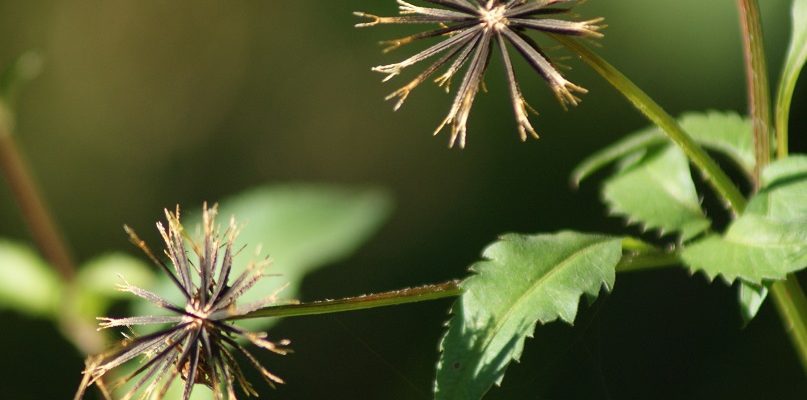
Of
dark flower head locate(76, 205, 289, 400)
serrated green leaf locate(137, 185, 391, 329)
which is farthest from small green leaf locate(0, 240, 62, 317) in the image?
dark flower head locate(76, 205, 289, 400)

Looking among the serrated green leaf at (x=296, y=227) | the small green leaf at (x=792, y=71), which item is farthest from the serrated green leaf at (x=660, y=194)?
the serrated green leaf at (x=296, y=227)

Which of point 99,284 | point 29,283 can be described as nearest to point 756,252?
point 99,284

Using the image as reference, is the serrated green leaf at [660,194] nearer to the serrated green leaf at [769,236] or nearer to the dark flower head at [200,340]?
the serrated green leaf at [769,236]

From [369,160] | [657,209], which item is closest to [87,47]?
[369,160]

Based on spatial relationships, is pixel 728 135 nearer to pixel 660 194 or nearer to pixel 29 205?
pixel 660 194

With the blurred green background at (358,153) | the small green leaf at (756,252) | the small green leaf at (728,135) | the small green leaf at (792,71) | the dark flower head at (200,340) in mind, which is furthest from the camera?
the blurred green background at (358,153)

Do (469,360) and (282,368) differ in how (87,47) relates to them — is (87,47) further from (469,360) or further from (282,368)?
(469,360)
